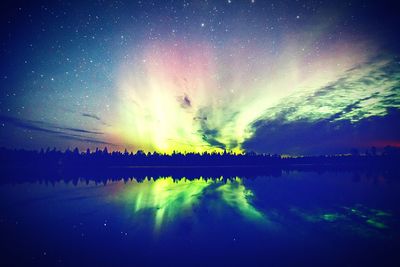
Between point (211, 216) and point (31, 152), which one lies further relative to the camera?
point (31, 152)

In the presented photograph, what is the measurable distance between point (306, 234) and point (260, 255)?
10.3 feet

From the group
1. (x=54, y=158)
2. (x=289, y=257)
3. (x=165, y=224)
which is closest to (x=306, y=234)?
(x=289, y=257)

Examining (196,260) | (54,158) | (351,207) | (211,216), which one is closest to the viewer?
(196,260)

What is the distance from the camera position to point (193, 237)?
28.2 ft

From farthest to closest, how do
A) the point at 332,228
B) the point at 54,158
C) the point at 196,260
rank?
the point at 54,158, the point at 332,228, the point at 196,260

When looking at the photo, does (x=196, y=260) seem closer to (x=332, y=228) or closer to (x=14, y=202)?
(x=332, y=228)

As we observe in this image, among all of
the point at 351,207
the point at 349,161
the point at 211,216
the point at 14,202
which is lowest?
the point at 14,202

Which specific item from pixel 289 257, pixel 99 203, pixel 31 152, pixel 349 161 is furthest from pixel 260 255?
pixel 349 161

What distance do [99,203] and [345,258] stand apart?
14780mm

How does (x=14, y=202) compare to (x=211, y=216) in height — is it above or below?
below

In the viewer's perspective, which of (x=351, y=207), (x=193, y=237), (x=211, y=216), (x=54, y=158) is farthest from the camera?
(x=54, y=158)

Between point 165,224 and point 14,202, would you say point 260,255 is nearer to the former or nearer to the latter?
point 165,224

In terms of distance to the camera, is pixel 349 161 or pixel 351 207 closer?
pixel 351 207

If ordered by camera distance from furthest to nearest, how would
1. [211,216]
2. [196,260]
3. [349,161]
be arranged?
[349,161]
[211,216]
[196,260]
